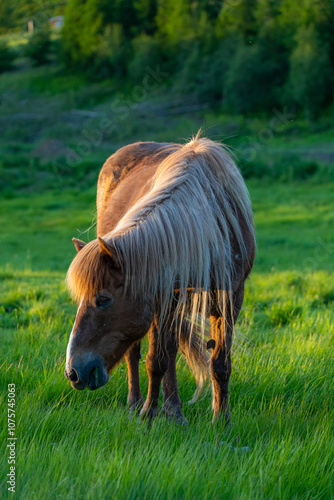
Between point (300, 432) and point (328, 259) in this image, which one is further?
point (328, 259)

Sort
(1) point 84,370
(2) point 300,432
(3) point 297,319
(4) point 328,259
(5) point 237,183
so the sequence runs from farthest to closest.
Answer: (4) point 328,259 < (3) point 297,319 < (5) point 237,183 < (2) point 300,432 < (1) point 84,370

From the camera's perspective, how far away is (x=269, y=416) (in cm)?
307

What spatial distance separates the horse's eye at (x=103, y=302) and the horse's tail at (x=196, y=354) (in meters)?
1.18

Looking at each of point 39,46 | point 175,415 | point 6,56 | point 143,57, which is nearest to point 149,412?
point 175,415

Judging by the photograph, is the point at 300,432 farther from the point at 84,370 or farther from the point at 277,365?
the point at 84,370

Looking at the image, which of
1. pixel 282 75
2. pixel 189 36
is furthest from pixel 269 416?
pixel 189 36

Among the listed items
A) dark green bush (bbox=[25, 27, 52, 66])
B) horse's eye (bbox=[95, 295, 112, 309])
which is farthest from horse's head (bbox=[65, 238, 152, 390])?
dark green bush (bbox=[25, 27, 52, 66])

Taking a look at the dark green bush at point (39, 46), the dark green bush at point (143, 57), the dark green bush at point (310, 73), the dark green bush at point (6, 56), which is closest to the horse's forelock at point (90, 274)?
the dark green bush at point (310, 73)

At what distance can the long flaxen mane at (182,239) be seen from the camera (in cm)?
264

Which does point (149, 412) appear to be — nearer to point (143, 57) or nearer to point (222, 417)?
point (222, 417)

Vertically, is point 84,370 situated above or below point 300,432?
above

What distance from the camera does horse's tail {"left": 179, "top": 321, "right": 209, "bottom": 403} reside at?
365 centimetres

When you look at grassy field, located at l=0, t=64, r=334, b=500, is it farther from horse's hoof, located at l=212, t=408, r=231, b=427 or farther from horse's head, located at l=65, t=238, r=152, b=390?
horse's head, located at l=65, t=238, r=152, b=390

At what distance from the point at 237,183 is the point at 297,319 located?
246cm
